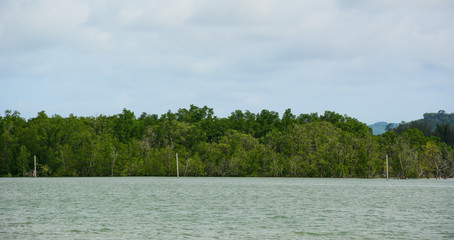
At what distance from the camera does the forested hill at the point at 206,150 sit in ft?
364

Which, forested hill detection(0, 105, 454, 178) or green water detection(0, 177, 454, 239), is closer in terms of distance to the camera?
green water detection(0, 177, 454, 239)

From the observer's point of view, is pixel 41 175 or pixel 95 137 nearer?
pixel 41 175

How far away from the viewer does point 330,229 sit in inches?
872

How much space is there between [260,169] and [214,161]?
41.4ft

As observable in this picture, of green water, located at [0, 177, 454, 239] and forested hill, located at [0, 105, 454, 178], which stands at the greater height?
forested hill, located at [0, 105, 454, 178]

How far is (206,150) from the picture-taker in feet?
434

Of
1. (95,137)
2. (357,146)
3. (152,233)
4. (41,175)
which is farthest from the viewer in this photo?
(95,137)

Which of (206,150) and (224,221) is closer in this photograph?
(224,221)

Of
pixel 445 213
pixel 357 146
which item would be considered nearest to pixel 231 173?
pixel 357 146

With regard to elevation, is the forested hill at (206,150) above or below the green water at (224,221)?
above

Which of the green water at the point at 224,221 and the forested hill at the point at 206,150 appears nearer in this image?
the green water at the point at 224,221

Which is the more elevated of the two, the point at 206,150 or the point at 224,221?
the point at 206,150

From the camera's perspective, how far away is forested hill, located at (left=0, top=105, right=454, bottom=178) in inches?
4373

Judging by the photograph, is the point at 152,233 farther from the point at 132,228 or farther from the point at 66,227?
the point at 66,227
